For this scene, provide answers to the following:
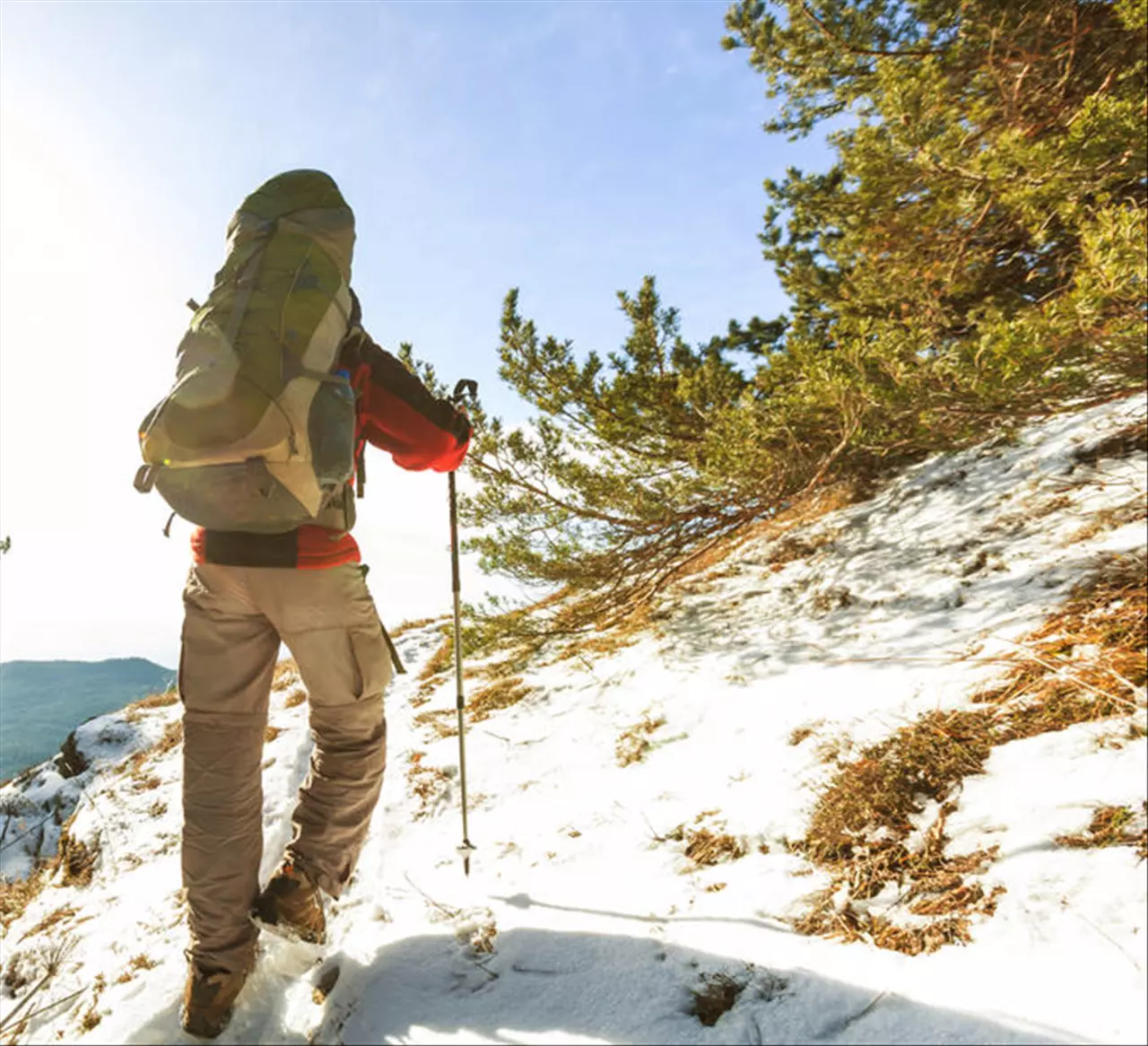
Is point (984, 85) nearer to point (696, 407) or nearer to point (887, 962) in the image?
point (696, 407)

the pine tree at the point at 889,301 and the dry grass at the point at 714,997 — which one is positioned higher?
the pine tree at the point at 889,301

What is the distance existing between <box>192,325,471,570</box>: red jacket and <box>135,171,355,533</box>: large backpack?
96mm

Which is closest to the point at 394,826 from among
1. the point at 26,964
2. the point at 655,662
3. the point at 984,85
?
the point at 26,964

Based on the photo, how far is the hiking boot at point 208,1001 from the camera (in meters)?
2.04

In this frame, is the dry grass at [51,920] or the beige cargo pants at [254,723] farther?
the dry grass at [51,920]

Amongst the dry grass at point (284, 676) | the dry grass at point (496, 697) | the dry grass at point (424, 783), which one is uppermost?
the dry grass at point (284, 676)

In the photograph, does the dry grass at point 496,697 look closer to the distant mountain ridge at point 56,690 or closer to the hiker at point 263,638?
the hiker at point 263,638

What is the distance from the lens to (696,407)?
18.7 ft

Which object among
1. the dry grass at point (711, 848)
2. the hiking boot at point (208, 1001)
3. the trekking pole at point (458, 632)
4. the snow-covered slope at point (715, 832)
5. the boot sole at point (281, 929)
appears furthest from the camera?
the trekking pole at point (458, 632)

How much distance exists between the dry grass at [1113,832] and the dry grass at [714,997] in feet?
3.64

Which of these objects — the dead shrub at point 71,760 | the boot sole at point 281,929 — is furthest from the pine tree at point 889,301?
the dead shrub at point 71,760

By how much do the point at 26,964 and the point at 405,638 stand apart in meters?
5.90

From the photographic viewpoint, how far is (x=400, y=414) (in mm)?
2727

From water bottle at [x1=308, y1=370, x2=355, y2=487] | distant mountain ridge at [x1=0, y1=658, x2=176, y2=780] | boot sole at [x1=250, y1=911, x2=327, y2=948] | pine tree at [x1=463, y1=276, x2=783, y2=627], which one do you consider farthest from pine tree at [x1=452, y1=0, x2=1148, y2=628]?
distant mountain ridge at [x1=0, y1=658, x2=176, y2=780]
